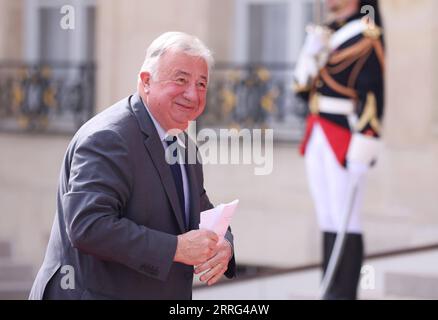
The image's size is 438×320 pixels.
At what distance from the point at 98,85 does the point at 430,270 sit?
168 inches

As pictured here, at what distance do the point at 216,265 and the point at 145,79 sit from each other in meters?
0.61

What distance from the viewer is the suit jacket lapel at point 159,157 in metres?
3.72

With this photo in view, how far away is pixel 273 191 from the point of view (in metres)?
10.4

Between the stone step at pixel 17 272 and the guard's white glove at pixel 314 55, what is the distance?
12.7 feet

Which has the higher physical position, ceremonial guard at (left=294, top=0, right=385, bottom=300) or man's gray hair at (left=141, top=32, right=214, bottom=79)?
man's gray hair at (left=141, top=32, right=214, bottom=79)

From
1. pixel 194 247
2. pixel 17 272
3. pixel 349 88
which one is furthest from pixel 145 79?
pixel 17 272

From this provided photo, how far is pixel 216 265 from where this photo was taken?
378 cm

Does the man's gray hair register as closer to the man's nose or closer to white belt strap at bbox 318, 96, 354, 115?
the man's nose

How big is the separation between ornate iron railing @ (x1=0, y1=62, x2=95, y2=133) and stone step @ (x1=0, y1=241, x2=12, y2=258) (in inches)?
50.3

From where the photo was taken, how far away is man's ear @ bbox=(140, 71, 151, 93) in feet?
12.4

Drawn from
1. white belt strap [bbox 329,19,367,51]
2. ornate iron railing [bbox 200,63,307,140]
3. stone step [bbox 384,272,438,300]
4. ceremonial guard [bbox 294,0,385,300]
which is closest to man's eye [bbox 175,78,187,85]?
ceremonial guard [bbox 294,0,385,300]

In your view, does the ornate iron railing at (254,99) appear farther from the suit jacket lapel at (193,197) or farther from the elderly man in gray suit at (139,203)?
the elderly man in gray suit at (139,203)

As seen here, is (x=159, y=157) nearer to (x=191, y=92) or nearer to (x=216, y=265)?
(x=191, y=92)
